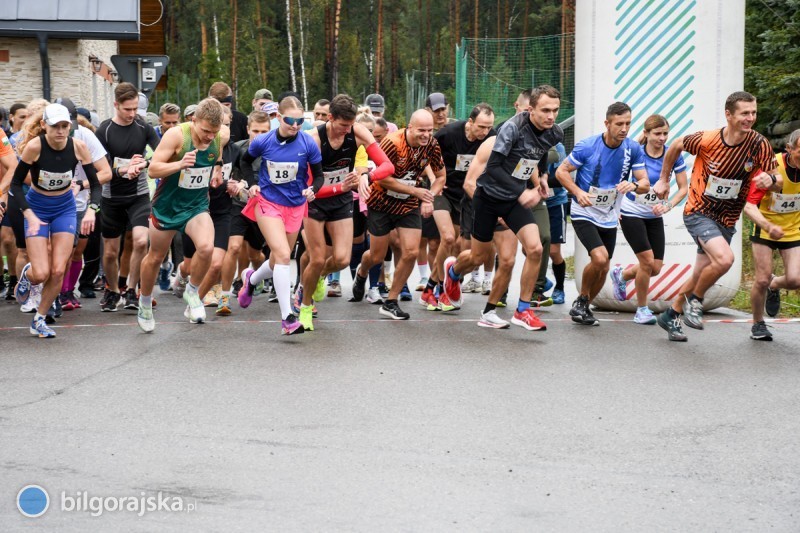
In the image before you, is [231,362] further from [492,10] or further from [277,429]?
[492,10]

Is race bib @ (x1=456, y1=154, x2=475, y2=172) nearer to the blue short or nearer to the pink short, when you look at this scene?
the pink short

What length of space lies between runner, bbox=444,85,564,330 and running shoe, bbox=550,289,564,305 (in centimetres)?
247

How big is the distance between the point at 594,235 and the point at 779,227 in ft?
5.52

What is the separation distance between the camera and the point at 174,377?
8203mm

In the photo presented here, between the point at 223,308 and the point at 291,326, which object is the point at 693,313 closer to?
the point at 291,326

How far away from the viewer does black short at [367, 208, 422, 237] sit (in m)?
11.7

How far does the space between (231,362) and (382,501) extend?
3.83 meters

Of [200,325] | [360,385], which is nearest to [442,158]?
[200,325]

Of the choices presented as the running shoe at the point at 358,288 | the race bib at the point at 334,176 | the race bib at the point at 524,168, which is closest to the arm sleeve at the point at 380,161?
the race bib at the point at 334,176

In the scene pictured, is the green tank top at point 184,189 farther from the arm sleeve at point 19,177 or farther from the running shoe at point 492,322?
the running shoe at point 492,322

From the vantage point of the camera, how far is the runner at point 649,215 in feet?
35.9

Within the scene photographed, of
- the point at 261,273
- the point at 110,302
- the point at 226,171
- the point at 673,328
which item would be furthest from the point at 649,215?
the point at 110,302

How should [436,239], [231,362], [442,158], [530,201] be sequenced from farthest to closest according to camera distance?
[436,239] < [442,158] < [530,201] < [231,362]

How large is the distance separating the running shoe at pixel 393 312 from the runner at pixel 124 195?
2443 mm
